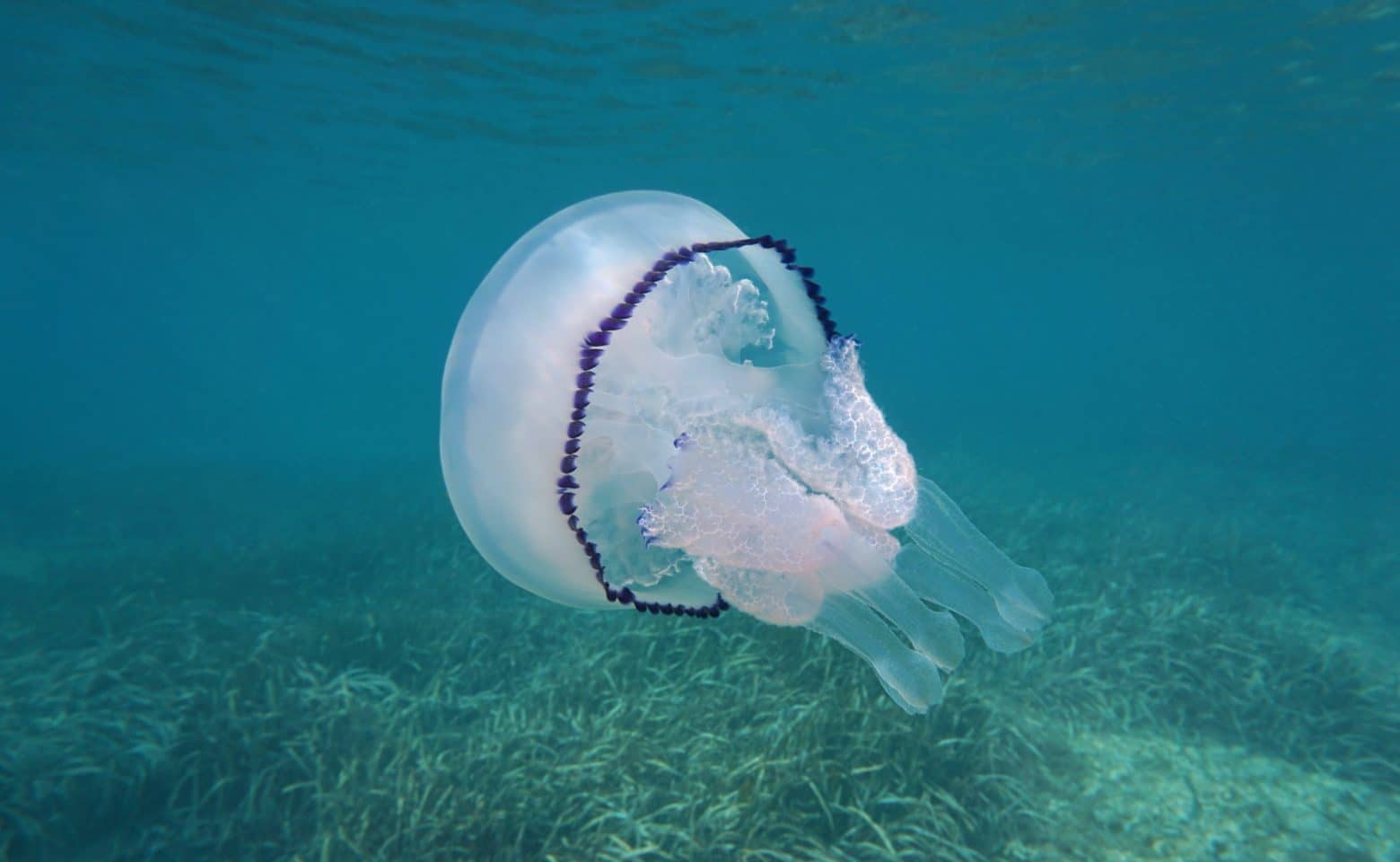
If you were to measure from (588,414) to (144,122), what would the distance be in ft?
69.6

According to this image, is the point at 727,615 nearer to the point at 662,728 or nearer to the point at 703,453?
the point at 662,728

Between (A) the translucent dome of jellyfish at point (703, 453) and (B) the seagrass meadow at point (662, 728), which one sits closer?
(A) the translucent dome of jellyfish at point (703, 453)

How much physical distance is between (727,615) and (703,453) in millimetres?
4472

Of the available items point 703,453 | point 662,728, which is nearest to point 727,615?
point 662,728

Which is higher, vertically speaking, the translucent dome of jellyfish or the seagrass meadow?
the translucent dome of jellyfish

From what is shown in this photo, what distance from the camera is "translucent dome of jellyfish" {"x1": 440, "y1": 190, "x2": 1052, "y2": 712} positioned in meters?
2.00

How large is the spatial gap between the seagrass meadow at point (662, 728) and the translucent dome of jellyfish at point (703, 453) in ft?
6.70

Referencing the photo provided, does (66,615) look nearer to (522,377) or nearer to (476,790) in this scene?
(476,790)

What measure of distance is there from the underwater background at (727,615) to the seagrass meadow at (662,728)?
3cm

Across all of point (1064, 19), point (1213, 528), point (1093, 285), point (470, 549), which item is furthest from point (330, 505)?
point (1093, 285)

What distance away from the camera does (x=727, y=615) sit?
6203 millimetres

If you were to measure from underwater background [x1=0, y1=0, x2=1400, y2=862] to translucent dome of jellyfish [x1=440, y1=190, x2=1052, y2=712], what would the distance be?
90 centimetres

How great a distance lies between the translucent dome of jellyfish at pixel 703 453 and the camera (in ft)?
6.56

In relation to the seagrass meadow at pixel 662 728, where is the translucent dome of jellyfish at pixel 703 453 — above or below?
above
